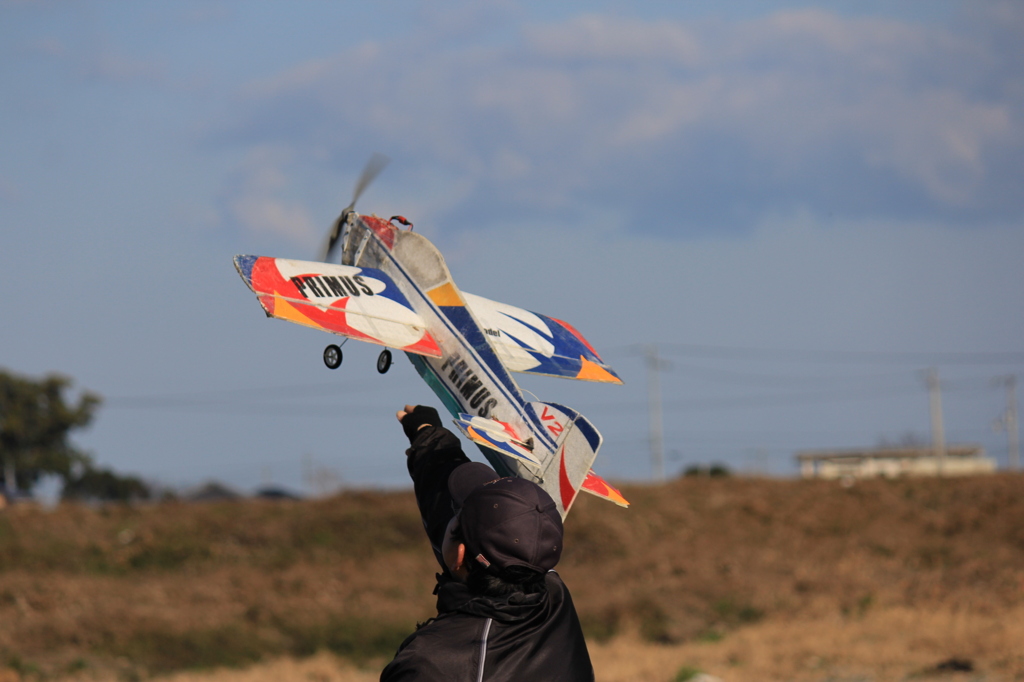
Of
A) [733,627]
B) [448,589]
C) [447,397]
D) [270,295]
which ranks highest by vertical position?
[270,295]

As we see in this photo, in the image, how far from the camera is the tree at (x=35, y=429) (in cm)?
5038

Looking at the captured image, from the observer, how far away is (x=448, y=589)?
11.2 feet

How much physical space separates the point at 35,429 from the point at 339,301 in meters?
48.9

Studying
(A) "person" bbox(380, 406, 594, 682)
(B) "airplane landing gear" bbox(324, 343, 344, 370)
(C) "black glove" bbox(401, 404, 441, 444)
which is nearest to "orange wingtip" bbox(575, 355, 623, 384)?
(B) "airplane landing gear" bbox(324, 343, 344, 370)

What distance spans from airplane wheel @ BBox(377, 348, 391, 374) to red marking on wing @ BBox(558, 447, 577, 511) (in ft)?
4.44

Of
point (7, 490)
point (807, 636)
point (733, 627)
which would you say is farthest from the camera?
point (7, 490)

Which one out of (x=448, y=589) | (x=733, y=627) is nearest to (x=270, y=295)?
(x=448, y=589)

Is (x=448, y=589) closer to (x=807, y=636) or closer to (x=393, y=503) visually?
(x=807, y=636)

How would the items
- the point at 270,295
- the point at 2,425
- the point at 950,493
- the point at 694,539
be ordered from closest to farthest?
the point at 270,295 < the point at 694,539 < the point at 950,493 < the point at 2,425

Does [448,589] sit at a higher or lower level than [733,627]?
higher

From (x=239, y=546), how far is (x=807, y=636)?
18.4 meters

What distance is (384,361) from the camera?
7.17 meters

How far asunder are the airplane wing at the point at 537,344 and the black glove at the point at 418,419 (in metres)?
2.68

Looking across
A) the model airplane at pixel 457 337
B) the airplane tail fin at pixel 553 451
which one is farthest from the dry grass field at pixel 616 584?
the airplane tail fin at pixel 553 451
